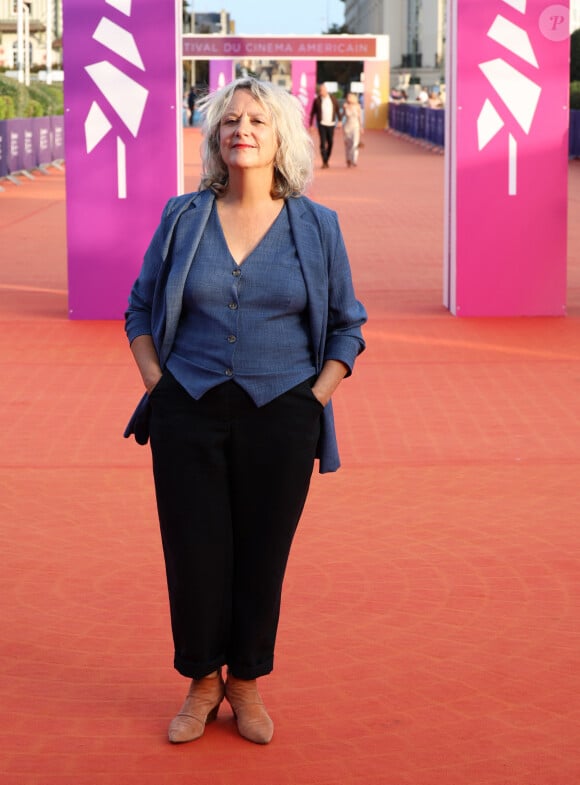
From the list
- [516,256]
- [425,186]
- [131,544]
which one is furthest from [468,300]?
[425,186]

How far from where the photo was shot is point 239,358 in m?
3.98

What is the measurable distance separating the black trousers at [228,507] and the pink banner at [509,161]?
8353 millimetres

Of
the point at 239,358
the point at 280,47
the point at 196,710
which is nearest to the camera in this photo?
the point at 239,358

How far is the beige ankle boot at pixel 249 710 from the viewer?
4.27 meters

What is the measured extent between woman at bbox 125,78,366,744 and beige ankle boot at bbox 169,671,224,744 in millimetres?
90

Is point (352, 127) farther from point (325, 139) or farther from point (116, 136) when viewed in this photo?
point (116, 136)

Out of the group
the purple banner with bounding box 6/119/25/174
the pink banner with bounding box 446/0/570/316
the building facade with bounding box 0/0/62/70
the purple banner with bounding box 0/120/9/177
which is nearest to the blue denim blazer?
the pink banner with bounding box 446/0/570/316

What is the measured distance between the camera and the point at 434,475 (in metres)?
7.40

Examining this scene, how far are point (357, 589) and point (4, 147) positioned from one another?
24.4 meters

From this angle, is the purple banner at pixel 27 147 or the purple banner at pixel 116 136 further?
the purple banner at pixel 27 147

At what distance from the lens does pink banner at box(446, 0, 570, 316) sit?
12.1 m

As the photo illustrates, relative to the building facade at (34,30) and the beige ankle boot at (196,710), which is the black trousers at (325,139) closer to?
the beige ankle boot at (196,710)

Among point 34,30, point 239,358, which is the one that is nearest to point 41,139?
point 239,358

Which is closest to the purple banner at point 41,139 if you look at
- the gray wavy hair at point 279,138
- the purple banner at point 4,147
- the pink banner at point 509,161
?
the purple banner at point 4,147
